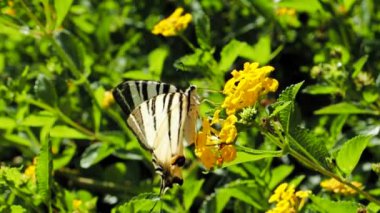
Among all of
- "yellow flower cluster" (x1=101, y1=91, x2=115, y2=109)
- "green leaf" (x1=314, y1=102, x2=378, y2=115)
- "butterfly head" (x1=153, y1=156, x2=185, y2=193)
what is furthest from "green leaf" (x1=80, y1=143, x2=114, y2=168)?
"green leaf" (x1=314, y1=102, x2=378, y2=115)

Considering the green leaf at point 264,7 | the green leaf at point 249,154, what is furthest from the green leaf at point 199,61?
the green leaf at point 249,154

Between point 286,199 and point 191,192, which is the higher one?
point 286,199

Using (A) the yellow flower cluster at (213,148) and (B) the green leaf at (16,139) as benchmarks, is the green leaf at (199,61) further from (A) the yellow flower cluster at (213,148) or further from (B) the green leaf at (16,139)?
(B) the green leaf at (16,139)

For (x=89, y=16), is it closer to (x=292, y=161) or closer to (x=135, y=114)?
(x=292, y=161)

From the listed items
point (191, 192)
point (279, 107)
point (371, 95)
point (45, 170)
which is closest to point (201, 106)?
point (191, 192)

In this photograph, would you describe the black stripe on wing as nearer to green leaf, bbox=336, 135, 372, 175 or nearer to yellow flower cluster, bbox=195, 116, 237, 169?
yellow flower cluster, bbox=195, 116, 237, 169

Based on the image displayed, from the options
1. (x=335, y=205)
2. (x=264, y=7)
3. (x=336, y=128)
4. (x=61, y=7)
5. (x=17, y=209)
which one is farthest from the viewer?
(x=264, y=7)

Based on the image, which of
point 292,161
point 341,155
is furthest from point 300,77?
point 341,155

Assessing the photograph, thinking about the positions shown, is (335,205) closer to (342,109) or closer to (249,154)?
(249,154)
